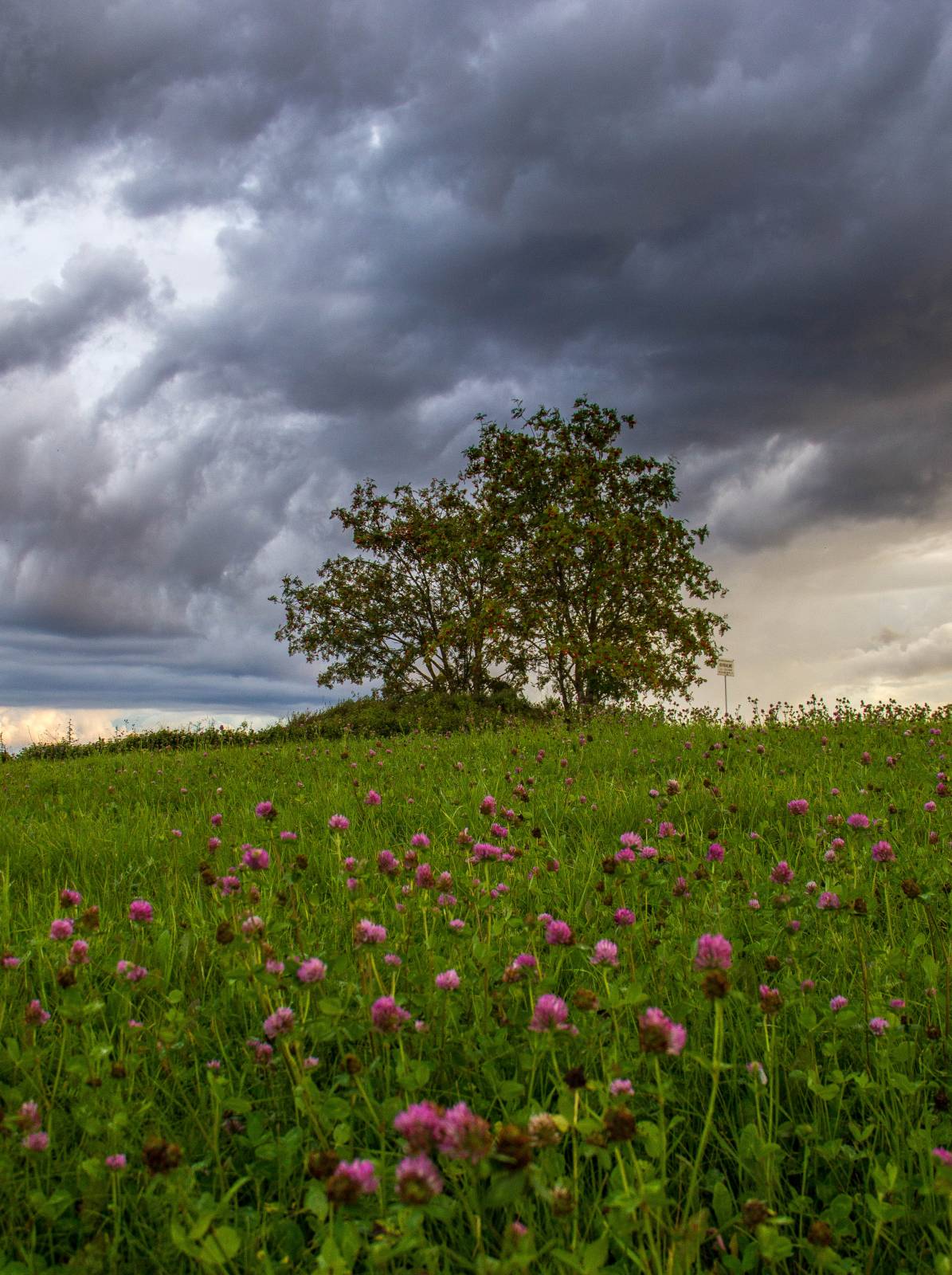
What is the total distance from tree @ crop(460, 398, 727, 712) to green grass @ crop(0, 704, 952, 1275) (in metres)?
Answer: 17.8

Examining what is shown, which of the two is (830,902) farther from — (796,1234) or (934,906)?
(934,906)

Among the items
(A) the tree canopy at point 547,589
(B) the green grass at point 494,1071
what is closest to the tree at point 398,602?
(A) the tree canopy at point 547,589

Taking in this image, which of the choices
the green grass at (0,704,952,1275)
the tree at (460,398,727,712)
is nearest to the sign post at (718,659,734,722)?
the tree at (460,398,727,712)

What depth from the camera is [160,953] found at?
352cm

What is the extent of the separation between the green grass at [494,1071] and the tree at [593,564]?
17.8 metres

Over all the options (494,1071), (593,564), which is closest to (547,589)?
(593,564)

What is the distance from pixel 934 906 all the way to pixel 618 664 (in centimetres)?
1798

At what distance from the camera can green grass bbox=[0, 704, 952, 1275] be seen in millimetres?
1831

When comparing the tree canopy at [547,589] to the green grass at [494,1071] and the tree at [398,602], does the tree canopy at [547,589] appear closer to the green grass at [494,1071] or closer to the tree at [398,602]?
the tree at [398,602]

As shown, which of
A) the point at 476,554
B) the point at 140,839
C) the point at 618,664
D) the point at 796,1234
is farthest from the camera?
the point at 476,554

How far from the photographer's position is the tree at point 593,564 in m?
23.2

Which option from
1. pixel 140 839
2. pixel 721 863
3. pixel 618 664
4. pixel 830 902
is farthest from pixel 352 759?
pixel 618 664

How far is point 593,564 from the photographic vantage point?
79.5 ft

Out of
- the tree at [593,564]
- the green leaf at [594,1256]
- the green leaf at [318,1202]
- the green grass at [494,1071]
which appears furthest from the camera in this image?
the tree at [593,564]
